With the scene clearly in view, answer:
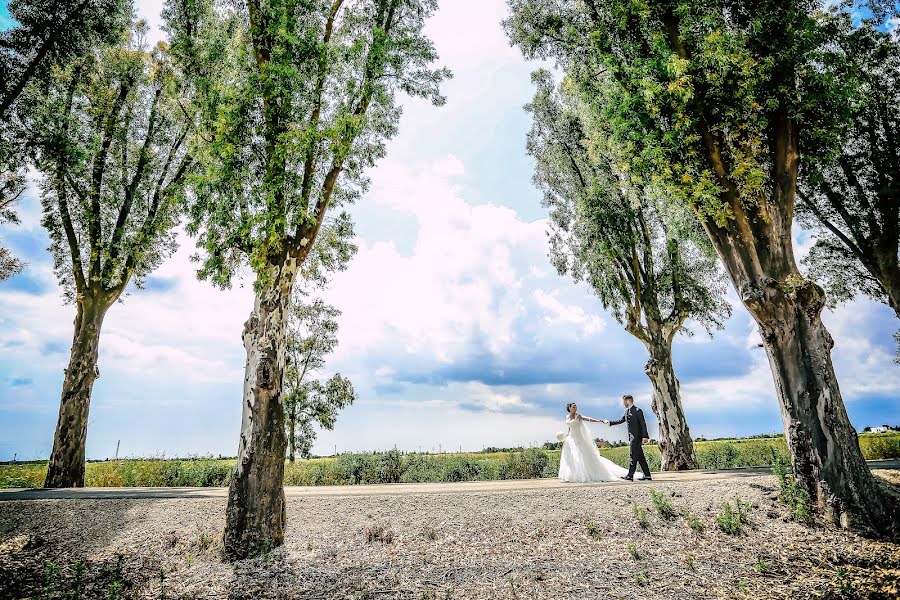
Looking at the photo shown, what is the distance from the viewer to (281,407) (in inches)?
342

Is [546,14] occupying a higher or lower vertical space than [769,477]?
higher

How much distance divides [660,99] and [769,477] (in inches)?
363

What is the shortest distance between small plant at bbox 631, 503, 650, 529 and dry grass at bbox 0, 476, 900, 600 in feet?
0.48

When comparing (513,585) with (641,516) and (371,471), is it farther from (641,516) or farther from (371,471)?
(371,471)

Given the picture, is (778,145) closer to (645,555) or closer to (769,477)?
(769,477)

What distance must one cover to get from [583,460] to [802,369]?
22.6ft

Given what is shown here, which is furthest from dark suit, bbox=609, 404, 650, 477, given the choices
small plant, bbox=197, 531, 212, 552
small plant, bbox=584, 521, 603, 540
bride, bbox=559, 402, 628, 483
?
small plant, bbox=197, 531, 212, 552

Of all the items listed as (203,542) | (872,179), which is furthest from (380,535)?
(872,179)

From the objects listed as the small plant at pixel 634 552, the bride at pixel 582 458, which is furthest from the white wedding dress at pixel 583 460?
the small plant at pixel 634 552

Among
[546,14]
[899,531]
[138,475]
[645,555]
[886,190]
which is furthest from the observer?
[138,475]

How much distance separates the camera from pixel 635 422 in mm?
13617

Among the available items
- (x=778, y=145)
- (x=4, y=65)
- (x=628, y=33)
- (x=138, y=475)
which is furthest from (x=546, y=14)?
(x=138, y=475)

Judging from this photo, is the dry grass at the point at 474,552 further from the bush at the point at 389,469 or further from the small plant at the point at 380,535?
the bush at the point at 389,469

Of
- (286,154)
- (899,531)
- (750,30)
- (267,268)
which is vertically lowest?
(899,531)
